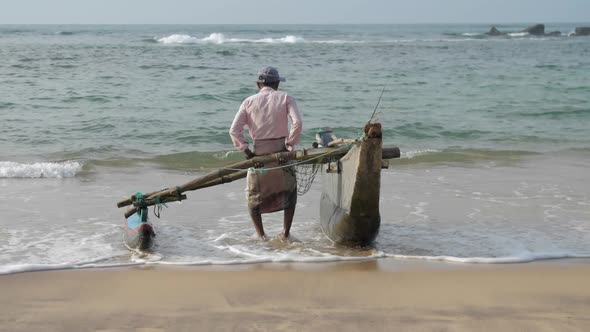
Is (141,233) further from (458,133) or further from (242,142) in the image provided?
(458,133)

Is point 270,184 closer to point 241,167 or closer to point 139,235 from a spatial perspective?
point 241,167

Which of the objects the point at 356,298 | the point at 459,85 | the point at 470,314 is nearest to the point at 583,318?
the point at 470,314

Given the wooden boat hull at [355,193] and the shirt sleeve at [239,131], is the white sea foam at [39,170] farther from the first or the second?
the wooden boat hull at [355,193]

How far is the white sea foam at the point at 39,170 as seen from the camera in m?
9.62

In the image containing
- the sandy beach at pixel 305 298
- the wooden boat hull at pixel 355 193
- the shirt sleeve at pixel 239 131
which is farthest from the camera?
the shirt sleeve at pixel 239 131

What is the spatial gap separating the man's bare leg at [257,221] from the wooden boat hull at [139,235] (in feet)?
2.88

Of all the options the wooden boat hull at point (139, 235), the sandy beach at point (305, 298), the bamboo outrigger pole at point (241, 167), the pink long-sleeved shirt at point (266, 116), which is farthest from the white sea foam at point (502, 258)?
the wooden boat hull at point (139, 235)

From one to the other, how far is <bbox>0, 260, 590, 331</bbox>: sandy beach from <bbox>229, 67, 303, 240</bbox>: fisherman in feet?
2.61

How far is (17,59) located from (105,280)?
24.8 metres

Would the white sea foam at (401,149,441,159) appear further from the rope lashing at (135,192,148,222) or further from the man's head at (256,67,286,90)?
the rope lashing at (135,192,148,222)

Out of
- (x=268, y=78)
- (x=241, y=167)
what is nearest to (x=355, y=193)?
(x=241, y=167)

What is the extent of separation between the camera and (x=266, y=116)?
6227 mm

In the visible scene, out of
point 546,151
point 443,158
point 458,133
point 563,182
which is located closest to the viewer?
point 563,182

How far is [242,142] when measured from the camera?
20.5ft
